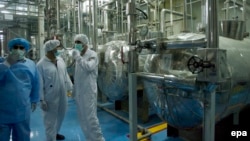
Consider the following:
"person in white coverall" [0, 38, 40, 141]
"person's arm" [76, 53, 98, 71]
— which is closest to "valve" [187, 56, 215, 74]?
"person in white coverall" [0, 38, 40, 141]

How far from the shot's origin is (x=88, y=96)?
6.80ft

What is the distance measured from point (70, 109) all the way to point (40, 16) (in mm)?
2595

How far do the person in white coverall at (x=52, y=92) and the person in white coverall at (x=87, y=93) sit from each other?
0.18m

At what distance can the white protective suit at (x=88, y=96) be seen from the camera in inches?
80.6

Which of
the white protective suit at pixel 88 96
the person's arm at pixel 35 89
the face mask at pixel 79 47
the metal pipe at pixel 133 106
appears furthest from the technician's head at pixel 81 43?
the metal pipe at pixel 133 106

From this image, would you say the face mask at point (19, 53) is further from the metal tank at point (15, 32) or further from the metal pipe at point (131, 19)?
the metal tank at point (15, 32)

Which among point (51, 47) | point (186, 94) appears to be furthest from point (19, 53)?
point (186, 94)

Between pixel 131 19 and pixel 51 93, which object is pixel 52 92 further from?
pixel 131 19

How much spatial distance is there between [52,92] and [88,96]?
369mm

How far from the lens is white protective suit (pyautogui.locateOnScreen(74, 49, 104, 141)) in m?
2.05

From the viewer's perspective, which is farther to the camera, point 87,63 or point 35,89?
point 87,63

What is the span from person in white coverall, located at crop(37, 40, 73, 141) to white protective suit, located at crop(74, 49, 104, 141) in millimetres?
191

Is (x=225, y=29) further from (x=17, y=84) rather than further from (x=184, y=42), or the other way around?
(x=17, y=84)

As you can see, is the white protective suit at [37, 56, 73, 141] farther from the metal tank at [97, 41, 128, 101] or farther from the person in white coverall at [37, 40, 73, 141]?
the metal tank at [97, 41, 128, 101]
